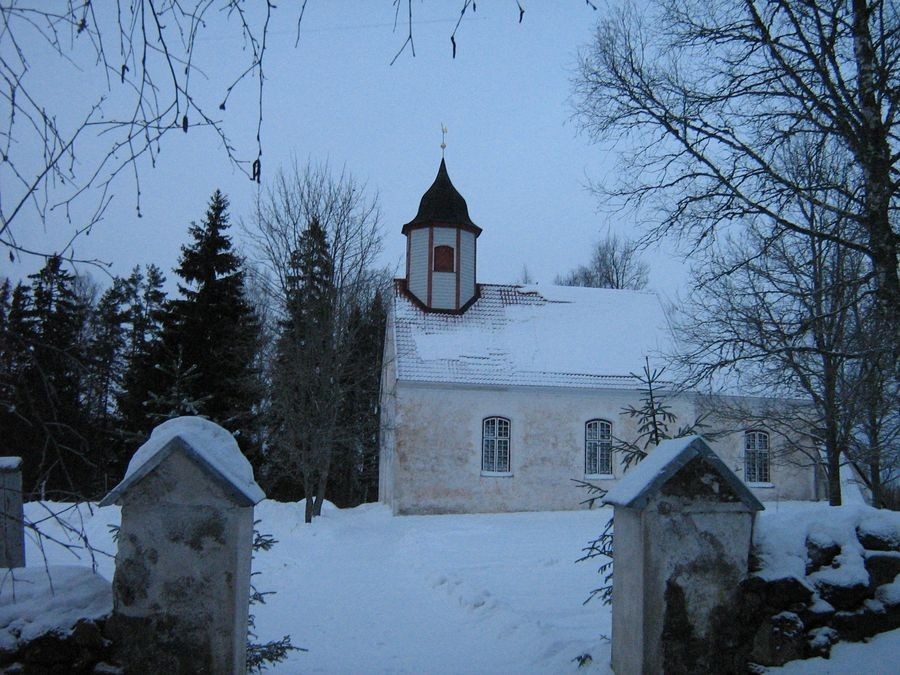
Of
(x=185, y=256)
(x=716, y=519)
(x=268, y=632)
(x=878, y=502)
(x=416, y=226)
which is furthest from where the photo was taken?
(x=185, y=256)

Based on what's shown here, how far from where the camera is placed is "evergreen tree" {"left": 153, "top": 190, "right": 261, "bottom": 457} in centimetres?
2597

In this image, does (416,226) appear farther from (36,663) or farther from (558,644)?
(36,663)

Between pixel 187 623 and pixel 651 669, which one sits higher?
pixel 187 623

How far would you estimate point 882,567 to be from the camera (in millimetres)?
4824

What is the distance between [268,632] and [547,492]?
49.2 feet

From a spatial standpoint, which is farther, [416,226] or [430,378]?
[416,226]

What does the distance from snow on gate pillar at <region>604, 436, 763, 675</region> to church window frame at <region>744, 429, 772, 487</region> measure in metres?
20.5

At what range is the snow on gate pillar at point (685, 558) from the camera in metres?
4.66

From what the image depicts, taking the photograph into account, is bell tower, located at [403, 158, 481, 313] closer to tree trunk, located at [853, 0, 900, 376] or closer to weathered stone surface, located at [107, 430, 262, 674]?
tree trunk, located at [853, 0, 900, 376]

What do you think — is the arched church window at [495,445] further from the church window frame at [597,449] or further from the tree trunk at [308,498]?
the tree trunk at [308,498]

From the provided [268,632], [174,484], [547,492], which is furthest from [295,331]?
[174,484]

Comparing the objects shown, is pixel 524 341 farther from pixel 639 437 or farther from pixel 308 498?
pixel 639 437

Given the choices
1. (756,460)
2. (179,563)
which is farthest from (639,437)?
(756,460)

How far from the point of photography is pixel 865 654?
4547 millimetres
